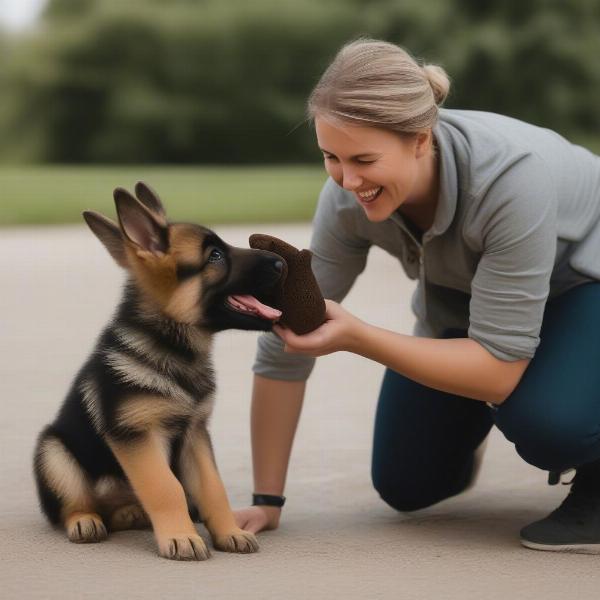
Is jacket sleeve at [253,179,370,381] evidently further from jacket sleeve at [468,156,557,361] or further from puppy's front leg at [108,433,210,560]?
puppy's front leg at [108,433,210,560]

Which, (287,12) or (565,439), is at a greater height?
(565,439)

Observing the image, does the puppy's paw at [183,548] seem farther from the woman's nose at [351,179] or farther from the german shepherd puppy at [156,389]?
the woman's nose at [351,179]

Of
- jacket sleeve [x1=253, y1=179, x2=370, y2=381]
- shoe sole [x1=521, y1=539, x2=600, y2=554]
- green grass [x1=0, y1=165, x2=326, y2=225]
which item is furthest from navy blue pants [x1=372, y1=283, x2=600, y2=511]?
green grass [x1=0, y1=165, x2=326, y2=225]

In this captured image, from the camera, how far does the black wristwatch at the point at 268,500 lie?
150 inches

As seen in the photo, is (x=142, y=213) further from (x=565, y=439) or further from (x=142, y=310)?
(x=565, y=439)

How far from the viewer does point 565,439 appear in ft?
11.4

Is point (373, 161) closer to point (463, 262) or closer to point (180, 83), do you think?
point (463, 262)

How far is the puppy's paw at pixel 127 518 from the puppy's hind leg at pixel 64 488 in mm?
110

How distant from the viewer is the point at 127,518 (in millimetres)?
3646

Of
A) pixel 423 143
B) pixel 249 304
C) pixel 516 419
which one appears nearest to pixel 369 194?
pixel 423 143

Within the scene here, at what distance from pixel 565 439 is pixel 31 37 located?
3816 centimetres

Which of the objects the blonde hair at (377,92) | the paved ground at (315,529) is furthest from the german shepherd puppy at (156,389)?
the blonde hair at (377,92)

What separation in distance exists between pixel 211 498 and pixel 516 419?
3.03 ft

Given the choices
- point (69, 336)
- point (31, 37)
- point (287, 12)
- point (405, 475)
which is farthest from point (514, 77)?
point (405, 475)
